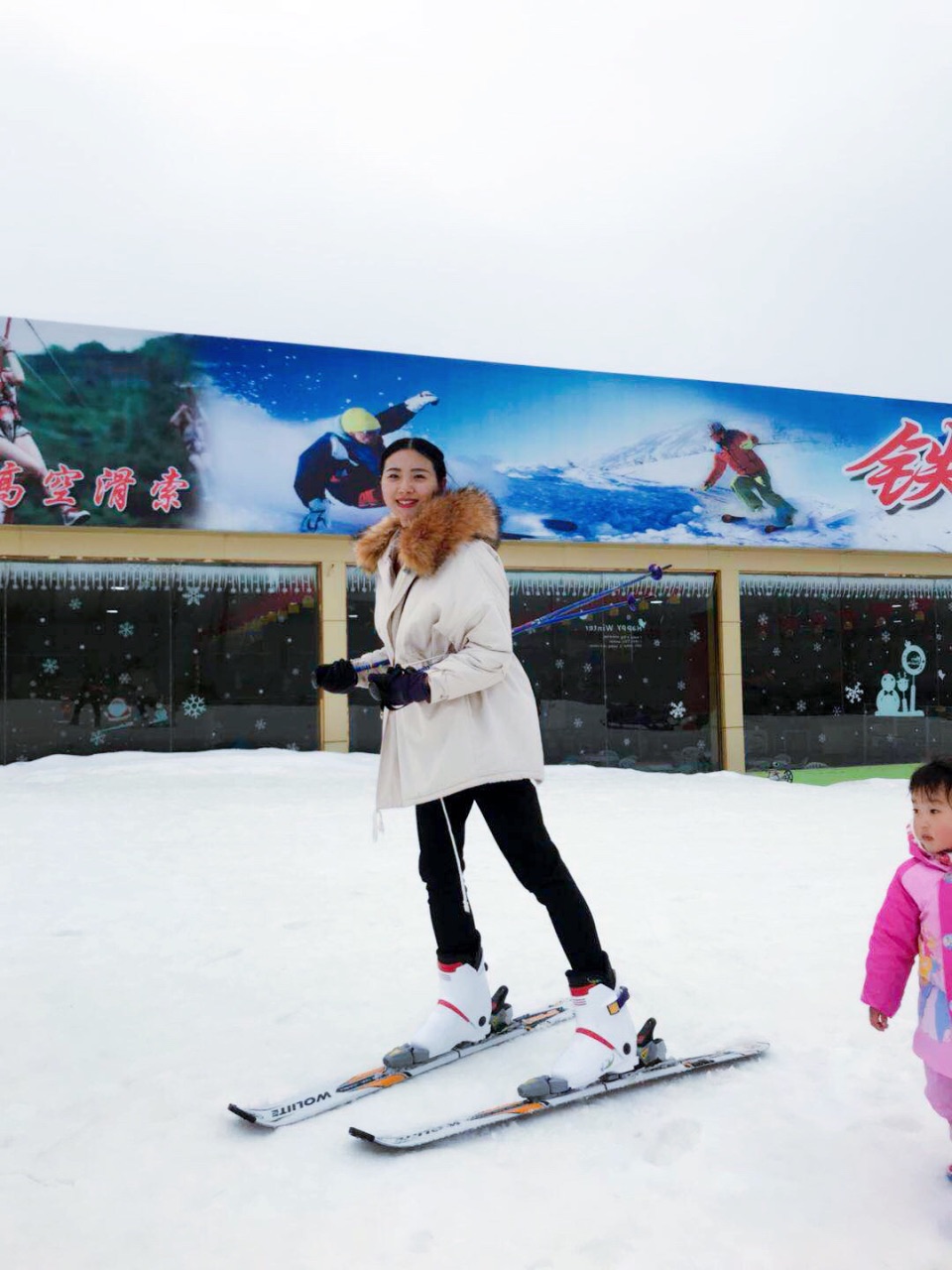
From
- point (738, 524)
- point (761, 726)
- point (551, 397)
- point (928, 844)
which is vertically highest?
point (551, 397)

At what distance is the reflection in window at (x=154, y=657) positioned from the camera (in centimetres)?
1180

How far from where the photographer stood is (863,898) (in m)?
4.96

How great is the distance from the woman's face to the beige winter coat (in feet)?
0.27

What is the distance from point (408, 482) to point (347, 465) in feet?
30.8

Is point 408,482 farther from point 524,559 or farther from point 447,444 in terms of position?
point 524,559

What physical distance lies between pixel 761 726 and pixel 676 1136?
1232 centimetres

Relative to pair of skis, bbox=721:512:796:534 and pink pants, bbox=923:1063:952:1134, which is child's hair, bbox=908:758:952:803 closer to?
pink pants, bbox=923:1063:952:1134

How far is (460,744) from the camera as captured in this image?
2717 millimetres

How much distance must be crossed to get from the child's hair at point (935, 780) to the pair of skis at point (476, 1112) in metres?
1.15

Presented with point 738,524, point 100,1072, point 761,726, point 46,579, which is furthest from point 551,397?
point 100,1072

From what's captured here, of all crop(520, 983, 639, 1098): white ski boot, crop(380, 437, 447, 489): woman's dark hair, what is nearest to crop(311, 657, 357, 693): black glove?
crop(380, 437, 447, 489): woman's dark hair

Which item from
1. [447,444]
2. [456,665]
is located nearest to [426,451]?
[456,665]

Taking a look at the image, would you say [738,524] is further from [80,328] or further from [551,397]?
[80,328]

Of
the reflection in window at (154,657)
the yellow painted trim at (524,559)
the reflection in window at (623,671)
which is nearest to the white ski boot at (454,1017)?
the yellow painted trim at (524,559)
